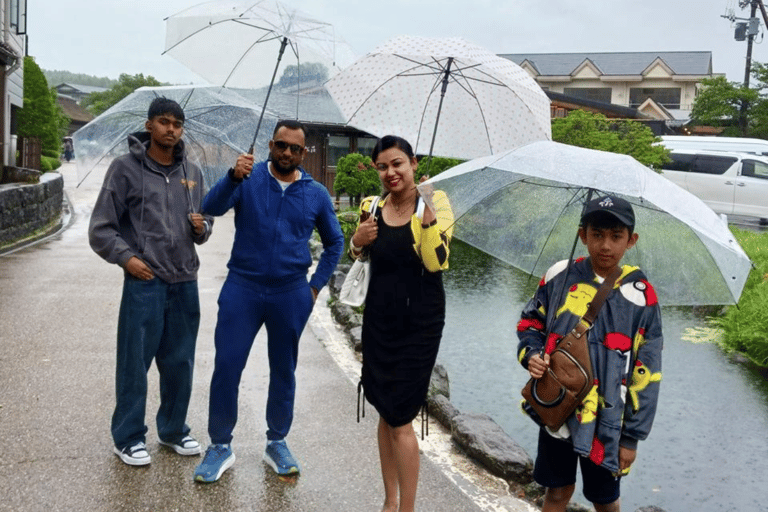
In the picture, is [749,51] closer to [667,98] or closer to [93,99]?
[667,98]

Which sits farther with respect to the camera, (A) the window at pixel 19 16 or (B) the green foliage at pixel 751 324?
(A) the window at pixel 19 16

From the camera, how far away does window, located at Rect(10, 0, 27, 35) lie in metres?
17.8

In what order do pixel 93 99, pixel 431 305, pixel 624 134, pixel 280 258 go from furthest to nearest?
1. pixel 93 99
2. pixel 624 134
3. pixel 280 258
4. pixel 431 305

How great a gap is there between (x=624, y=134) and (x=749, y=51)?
19.0 m

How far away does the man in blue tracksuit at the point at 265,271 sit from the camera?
3828 millimetres

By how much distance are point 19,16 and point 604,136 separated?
1481 cm

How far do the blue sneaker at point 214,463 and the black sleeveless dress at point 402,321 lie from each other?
1058 mm

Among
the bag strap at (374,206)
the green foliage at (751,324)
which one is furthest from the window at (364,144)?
the bag strap at (374,206)

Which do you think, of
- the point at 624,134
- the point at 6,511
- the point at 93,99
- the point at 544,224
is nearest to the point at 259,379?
the point at 6,511

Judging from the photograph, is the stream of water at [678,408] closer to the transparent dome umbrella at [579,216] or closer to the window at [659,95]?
the transparent dome umbrella at [579,216]

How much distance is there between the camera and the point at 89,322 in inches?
291

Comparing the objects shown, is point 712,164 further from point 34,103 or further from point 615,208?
point 34,103

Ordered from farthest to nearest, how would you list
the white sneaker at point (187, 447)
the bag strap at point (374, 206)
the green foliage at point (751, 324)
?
the green foliage at point (751, 324)
the white sneaker at point (187, 447)
the bag strap at point (374, 206)

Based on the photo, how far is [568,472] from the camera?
3.09m
